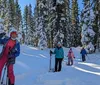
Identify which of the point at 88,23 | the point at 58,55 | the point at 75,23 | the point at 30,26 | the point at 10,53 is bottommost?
the point at 58,55

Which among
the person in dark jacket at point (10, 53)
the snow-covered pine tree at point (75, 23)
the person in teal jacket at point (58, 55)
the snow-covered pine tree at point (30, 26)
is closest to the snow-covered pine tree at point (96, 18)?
the snow-covered pine tree at point (75, 23)

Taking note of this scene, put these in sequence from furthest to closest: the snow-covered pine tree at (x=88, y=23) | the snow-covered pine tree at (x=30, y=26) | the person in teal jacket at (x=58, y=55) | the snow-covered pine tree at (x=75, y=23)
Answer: the snow-covered pine tree at (x=30, y=26)
the snow-covered pine tree at (x=75, y=23)
the snow-covered pine tree at (x=88, y=23)
the person in teal jacket at (x=58, y=55)

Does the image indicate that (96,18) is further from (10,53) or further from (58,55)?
(10,53)

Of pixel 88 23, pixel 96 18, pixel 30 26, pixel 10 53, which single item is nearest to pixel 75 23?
pixel 30 26

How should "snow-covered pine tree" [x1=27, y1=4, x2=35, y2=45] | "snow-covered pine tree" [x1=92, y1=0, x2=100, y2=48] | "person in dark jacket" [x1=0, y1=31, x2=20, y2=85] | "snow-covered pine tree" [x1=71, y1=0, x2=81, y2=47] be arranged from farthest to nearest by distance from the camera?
1. "snow-covered pine tree" [x1=27, y1=4, x2=35, y2=45]
2. "snow-covered pine tree" [x1=71, y1=0, x2=81, y2=47]
3. "snow-covered pine tree" [x1=92, y1=0, x2=100, y2=48]
4. "person in dark jacket" [x1=0, y1=31, x2=20, y2=85]

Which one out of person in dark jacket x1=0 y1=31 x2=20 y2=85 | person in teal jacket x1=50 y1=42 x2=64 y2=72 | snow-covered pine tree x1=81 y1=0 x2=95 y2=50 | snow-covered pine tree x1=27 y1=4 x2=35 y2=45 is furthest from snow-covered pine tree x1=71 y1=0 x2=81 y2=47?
person in dark jacket x1=0 y1=31 x2=20 y2=85

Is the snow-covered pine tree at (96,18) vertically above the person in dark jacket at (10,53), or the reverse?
the snow-covered pine tree at (96,18)

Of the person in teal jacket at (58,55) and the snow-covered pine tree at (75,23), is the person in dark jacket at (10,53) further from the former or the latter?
the snow-covered pine tree at (75,23)

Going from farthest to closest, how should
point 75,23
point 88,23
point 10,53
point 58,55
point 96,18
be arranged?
point 75,23 → point 96,18 → point 88,23 → point 58,55 → point 10,53

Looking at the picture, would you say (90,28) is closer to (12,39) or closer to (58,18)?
(58,18)

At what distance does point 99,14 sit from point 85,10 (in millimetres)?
2905

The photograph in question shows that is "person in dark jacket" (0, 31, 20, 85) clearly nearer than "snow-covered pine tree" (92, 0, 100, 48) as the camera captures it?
Yes

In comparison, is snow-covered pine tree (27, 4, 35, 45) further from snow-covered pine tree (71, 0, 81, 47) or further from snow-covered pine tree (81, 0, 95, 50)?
snow-covered pine tree (81, 0, 95, 50)

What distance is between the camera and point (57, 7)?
1703 inches
